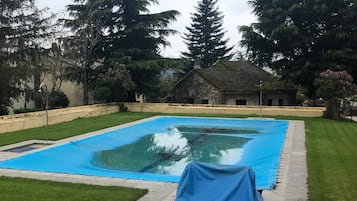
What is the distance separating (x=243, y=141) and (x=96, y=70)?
1496 cm

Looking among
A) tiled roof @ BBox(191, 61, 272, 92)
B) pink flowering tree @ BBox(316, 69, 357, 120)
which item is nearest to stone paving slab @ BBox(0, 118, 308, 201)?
pink flowering tree @ BBox(316, 69, 357, 120)

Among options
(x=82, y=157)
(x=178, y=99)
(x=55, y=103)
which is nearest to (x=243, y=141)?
(x=82, y=157)

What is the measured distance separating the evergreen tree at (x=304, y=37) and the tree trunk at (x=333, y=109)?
4729 mm

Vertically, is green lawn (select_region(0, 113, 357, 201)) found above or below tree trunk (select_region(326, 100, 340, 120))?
below

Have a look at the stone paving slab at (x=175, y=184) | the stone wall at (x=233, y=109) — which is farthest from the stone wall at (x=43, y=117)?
the stone paving slab at (x=175, y=184)

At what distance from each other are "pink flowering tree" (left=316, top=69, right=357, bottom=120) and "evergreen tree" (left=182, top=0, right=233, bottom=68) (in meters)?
27.3

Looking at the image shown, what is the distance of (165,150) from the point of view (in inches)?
571

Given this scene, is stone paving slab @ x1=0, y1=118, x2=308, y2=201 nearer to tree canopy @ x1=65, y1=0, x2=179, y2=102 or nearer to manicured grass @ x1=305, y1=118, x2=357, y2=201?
manicured grass @ x1=305, y1=118, x2=357, y2=201

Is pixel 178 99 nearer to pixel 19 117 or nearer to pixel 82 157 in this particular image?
pixel 19 117

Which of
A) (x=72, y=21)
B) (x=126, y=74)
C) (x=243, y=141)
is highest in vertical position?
(x=72, y=21)

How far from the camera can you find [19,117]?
1764 cm

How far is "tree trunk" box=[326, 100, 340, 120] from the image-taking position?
22.2 m

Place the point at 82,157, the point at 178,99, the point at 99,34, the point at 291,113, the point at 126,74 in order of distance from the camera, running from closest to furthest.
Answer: the point at 82,157 → the point at 291,113 → the point at 126,74 → the point at 99,34 → the point at 178,99

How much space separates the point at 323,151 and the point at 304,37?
17513 millimetres
